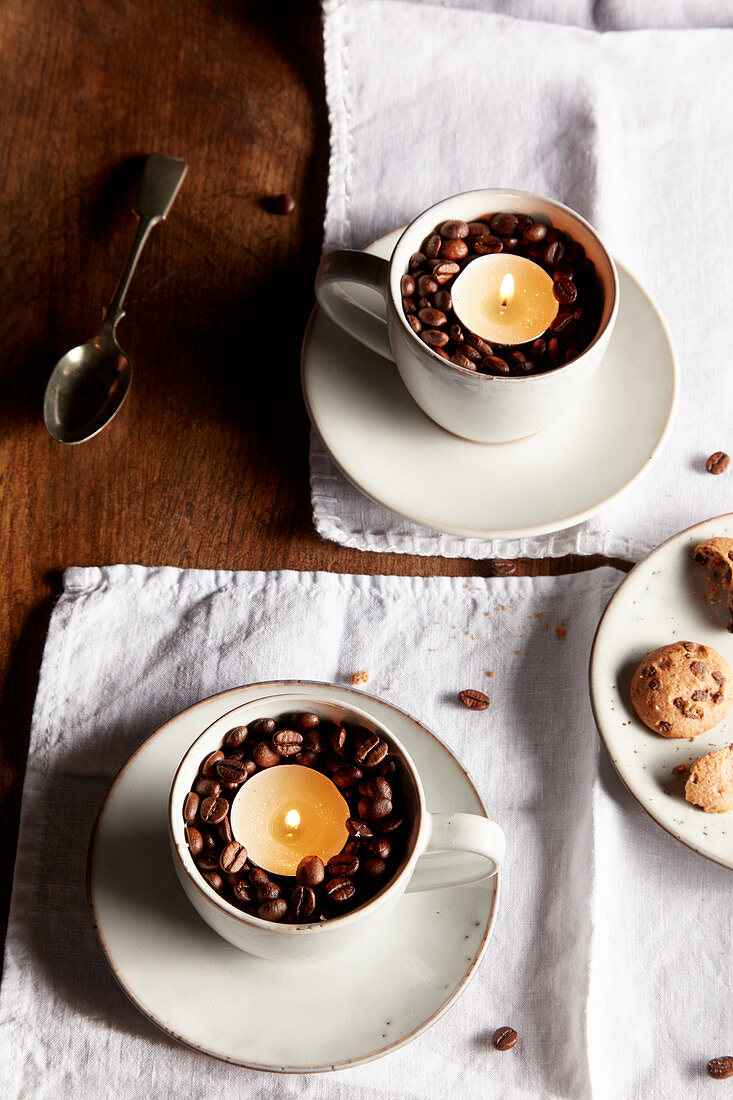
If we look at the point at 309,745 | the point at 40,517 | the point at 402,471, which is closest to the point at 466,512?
the point at 402,471

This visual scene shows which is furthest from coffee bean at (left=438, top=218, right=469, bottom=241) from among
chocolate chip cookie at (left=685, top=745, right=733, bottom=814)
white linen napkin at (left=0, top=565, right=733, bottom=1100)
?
chocolate chip cookie at (left=685, top=745, right=733, bottom=814)

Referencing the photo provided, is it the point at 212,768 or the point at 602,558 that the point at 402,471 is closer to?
the point at 602,558

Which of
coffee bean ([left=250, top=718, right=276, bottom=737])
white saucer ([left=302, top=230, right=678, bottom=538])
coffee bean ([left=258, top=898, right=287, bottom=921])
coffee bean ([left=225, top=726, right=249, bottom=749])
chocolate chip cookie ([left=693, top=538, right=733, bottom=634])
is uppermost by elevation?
white saucer ([left=302, top=230, right=678, bottom=538])

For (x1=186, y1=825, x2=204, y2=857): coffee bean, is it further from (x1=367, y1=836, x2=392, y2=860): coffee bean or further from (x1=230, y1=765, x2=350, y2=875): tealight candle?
(x1=367, y1=836, x2=392, y2=860): coffee bean

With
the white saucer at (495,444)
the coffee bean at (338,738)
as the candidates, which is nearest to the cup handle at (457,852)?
the coffee bean at (338,738)

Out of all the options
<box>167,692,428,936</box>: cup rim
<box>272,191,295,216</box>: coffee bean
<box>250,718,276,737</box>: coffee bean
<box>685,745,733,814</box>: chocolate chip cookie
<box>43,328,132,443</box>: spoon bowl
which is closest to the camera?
<box>167,692,428,936</box>: cup rim

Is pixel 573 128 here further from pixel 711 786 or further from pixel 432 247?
pixel 711 786
